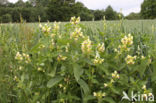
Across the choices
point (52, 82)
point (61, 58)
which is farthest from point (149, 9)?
point (52, 82)

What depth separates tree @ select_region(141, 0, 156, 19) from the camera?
3856 cm

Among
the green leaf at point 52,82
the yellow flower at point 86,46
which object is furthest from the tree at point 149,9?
the green leaf at point 52,82

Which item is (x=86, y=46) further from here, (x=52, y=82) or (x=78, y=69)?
(x=52, y=82)

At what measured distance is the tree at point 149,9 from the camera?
38562 millimetres

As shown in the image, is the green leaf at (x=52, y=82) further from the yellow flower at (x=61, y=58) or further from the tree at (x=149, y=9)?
the tree at (x=149, y=9)

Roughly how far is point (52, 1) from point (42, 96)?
39553mm

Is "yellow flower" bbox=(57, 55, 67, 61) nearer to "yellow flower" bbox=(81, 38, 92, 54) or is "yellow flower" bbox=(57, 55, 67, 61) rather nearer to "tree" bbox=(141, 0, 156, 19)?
"yellow flower" bbox=(81, 38, 92, 54)

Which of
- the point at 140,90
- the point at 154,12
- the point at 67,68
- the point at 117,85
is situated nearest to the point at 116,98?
the point at 117,85

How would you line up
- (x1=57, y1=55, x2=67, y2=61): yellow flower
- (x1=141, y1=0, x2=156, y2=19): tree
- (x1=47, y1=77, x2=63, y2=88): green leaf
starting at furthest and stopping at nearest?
1. (x1=141, y1=0, x2=156, y2=19): tree
2. (x1=57, y1=55, x2=67, y2=61): yellow flower
3. (x1=47, y1=77, x2=63, y2=88): green leaf

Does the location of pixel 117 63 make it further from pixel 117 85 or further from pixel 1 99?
pixel 1 99

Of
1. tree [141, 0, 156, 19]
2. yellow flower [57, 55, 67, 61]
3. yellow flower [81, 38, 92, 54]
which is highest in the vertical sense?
tree [141, 0, 156, 19]

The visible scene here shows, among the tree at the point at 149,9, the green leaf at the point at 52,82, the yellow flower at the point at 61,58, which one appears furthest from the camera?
the tree at the point at 149,9

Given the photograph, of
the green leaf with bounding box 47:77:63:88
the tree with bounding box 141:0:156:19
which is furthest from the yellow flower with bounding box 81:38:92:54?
the tree with bounding box 141:0:156:19

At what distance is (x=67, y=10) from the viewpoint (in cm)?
3900
